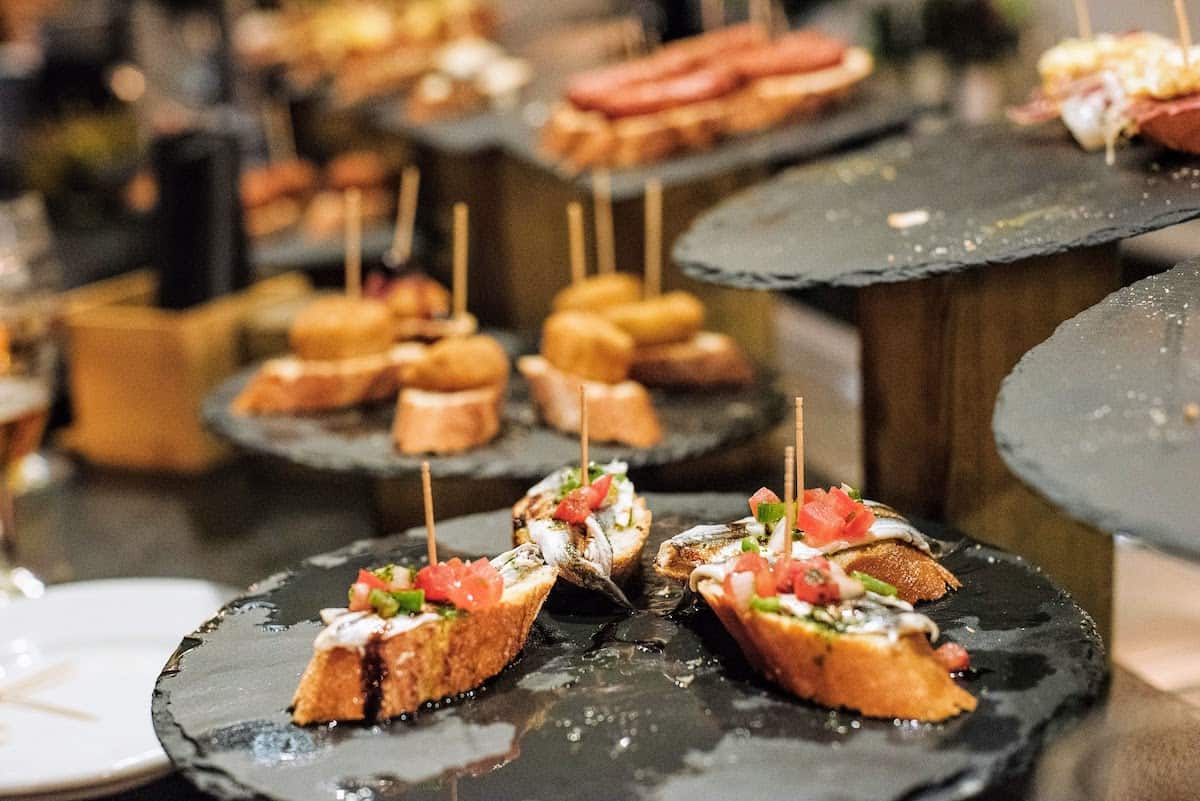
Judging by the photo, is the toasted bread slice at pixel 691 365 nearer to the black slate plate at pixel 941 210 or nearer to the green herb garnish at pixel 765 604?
the black slate plate at pixel 941 210

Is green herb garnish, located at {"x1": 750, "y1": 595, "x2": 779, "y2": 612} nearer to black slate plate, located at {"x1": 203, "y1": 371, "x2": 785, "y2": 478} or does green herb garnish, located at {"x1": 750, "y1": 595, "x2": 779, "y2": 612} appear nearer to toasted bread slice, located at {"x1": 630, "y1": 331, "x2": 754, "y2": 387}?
black slate plate, located at {"x1": 203, "y1": 371, "x2": 785, "y2": 478}

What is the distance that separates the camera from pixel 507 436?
3.49 m

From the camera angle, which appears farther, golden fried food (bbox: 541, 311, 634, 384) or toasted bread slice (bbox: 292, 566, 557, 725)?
golden fried food (bbox: 541, 311, 634, 384)

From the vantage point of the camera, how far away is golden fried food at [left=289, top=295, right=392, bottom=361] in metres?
3.81

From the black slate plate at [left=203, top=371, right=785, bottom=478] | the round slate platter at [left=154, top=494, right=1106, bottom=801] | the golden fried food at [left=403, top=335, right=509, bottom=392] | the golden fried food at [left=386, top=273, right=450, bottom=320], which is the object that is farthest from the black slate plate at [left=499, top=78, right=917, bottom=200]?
the round slate platter at [left=154, top=494, right=1106, bottom=801]

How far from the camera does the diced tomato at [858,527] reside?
85.7 inches

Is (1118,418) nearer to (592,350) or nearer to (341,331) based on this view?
(592,350)

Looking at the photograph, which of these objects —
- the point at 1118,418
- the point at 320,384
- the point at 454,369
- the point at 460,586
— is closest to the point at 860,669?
the point at 1118,418

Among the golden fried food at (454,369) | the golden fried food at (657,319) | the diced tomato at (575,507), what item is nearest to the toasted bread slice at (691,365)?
the golden fried food at (657,319)

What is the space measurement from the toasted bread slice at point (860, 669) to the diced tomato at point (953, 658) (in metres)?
0.03

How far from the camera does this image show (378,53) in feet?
23.0

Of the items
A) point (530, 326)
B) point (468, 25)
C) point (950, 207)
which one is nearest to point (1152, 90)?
point (950, 207)

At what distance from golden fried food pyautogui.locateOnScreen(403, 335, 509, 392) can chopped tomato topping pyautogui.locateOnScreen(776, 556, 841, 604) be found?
159 centimetres

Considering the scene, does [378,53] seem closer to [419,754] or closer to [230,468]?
[230,468]
